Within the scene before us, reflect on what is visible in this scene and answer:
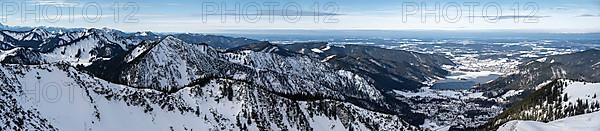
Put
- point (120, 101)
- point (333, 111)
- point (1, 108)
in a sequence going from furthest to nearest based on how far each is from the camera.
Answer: point (333, 111), point (120, 101), point (1, 108)

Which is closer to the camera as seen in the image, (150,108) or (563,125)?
(150,108)

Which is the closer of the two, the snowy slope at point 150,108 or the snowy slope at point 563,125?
the snowy slope at point 150,108

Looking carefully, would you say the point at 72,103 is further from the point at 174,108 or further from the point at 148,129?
the point at 174,108

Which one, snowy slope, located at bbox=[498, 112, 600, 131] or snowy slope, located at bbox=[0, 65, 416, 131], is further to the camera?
snowy slope, located at bbox=[498, 112, 600, 131]

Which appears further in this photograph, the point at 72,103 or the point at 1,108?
the point at 72,103

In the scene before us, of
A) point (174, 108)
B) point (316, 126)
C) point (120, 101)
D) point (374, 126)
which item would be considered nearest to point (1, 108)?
point (120, 101)

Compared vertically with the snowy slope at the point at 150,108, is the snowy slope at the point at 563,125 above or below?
below

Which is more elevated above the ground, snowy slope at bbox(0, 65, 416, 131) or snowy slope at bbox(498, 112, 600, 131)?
snowy slope at bbox(0, 65, 416, 131)

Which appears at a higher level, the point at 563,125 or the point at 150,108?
the point at 150,108
